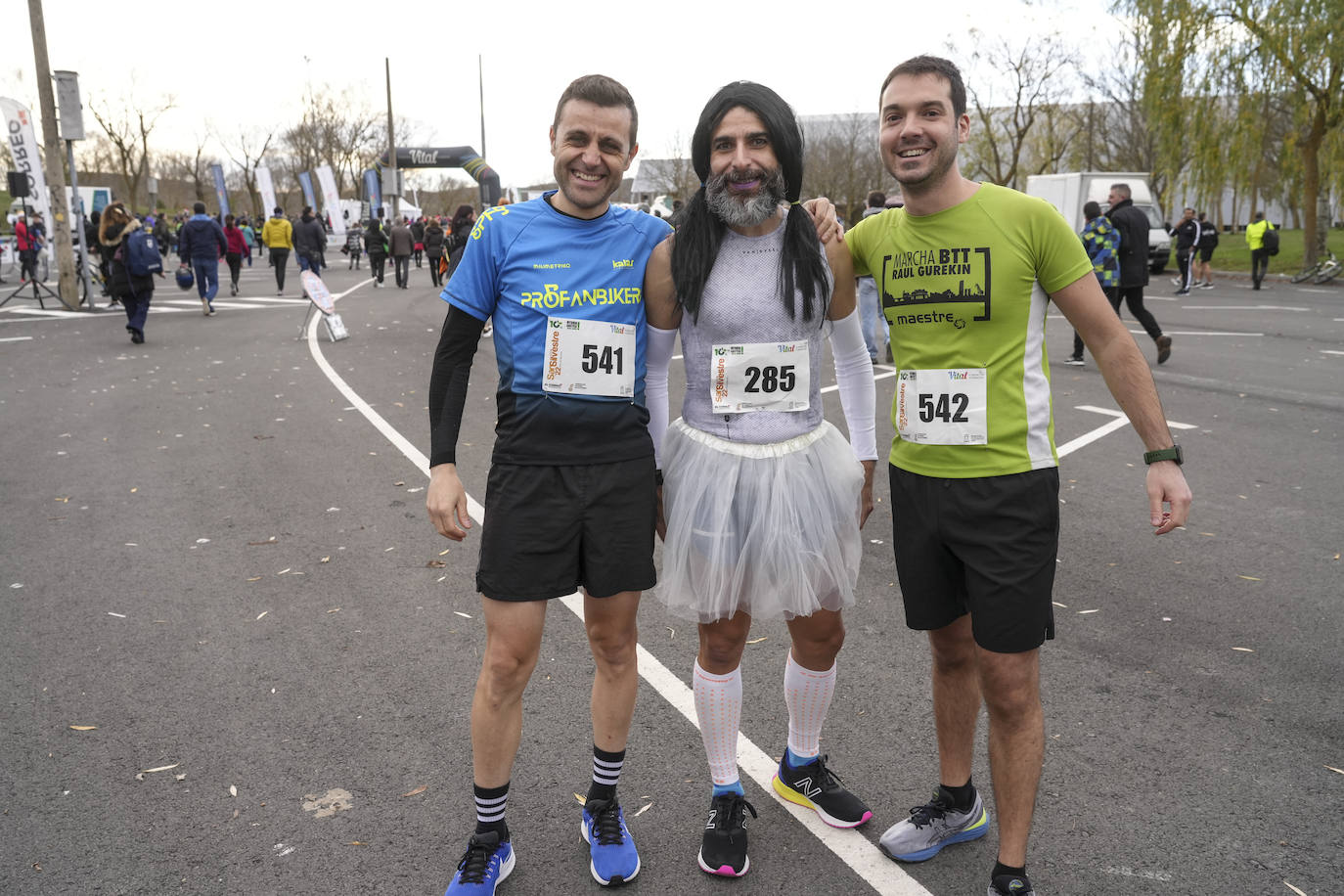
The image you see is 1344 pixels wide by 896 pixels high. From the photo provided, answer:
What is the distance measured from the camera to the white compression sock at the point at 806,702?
9.96ft

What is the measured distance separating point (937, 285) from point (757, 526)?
82cm

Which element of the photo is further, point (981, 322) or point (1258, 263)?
point (1258, 263)

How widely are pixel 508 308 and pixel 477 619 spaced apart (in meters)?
2.32

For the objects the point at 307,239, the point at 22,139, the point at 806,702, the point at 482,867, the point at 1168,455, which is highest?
the point at 22,139

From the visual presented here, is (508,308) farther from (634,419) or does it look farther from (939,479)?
(939,479)

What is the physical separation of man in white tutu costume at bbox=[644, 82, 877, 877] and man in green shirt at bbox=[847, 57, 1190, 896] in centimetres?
24

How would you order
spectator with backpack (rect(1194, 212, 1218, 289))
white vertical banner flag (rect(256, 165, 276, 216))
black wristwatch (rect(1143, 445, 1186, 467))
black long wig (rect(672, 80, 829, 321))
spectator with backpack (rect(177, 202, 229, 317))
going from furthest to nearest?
white vertical banner flag (rect(256, 165, 276, 216)), spectator with backpack (rect(1194, 212, 1218, 289)), spectator with backpack (rect(177, 202, 229, 317)), black long wig (rect(672, 80, 829, 321)), black wristwatch (rect(1143, 445, 1186, 467))

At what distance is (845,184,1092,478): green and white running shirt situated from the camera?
2584mm

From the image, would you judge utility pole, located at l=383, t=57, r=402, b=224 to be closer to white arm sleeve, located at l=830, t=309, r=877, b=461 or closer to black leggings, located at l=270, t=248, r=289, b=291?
black leggings, located at l=270, t=248, r=289, b=291

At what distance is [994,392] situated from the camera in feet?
8.63

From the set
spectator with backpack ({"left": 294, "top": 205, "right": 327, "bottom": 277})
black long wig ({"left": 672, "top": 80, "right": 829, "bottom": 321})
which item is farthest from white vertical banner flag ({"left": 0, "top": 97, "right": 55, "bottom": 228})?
black long wig ({"left": 672, "top": 80, "right": 829, "bottom": 321})

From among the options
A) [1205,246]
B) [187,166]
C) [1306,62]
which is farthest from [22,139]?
[187,166]

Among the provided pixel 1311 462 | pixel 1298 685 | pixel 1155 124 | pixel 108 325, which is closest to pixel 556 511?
pixel 1298 685

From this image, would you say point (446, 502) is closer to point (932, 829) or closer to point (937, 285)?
point (937, 285)
